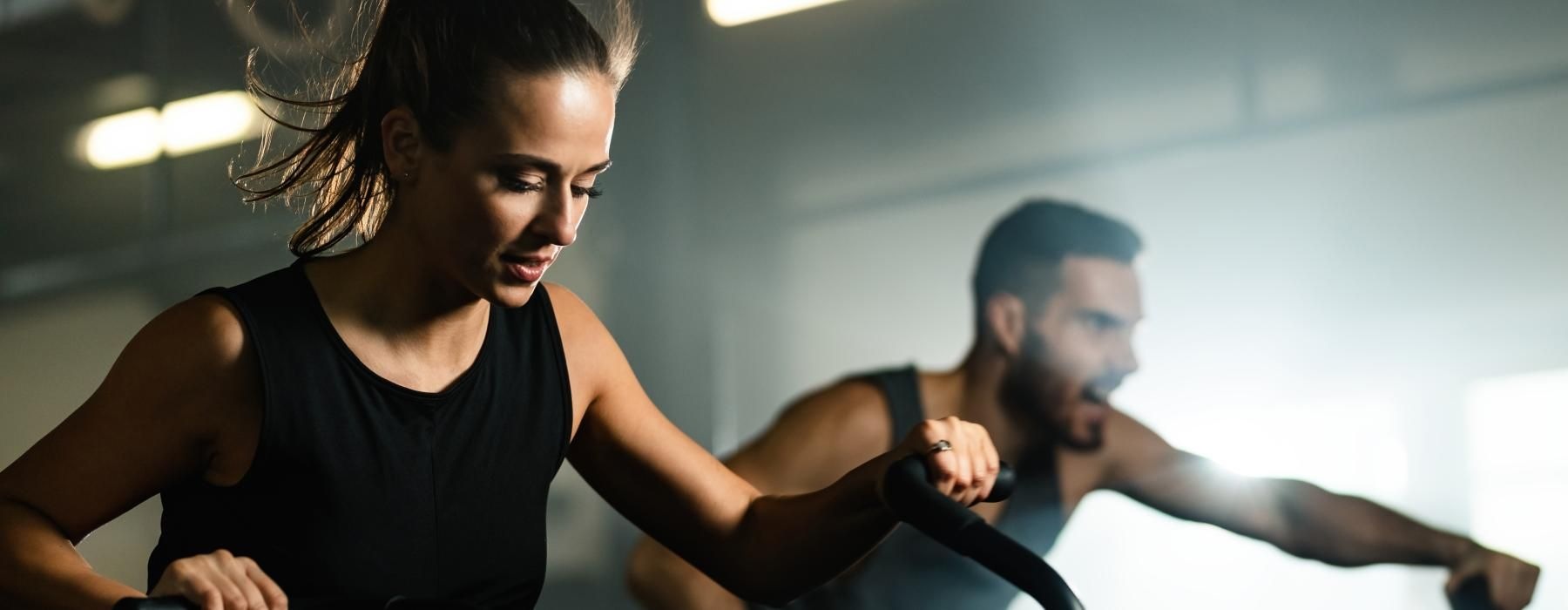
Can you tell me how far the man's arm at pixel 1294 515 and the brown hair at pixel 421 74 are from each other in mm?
936

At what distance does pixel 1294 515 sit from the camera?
173 centimetres

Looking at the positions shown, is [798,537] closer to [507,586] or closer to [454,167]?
[507,586]

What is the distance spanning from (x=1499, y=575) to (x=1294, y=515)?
0.22 metres

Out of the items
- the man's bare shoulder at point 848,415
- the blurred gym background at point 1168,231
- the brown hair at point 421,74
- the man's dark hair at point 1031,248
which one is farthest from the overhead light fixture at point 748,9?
the brown hair at point 421,74

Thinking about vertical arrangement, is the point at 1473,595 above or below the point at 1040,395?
below

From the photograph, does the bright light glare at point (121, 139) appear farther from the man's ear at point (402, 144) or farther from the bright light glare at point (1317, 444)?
the bright light glare at point (1317, 444)

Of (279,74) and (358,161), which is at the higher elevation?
(279,74)

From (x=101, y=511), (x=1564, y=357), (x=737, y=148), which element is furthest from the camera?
(x=737, y=148)

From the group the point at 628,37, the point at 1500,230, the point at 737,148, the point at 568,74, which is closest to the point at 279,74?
the point at 737,148

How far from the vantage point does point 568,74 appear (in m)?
1.00

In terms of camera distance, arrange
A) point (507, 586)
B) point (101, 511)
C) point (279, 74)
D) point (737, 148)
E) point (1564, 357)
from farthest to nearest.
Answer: point (279, 74), point (737, 148), point (1564, 357), point (507, 586), point (101, 511)

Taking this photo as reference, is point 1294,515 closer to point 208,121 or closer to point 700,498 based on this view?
point 700,498

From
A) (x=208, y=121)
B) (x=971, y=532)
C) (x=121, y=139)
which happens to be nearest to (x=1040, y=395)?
(x=971, y=532)

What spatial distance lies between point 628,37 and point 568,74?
0.62 feet
